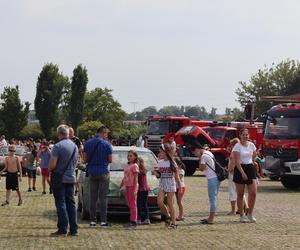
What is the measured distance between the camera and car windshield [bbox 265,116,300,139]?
26484mm

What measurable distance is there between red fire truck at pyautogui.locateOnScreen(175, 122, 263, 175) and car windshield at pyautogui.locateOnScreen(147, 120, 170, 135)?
5.91m

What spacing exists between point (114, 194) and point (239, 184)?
2608mm

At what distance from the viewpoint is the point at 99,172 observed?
48.2 feet

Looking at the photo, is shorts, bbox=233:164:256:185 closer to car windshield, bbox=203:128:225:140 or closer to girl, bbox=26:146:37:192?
girl, bbox=26:146:37:192

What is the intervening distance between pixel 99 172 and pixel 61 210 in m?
1.84

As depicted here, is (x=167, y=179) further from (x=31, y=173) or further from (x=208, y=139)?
(x=208, y=139)

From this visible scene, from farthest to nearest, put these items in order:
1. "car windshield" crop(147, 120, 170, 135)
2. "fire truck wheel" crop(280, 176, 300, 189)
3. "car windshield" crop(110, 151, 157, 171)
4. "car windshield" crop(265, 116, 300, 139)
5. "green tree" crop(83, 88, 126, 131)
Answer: "green tree" crop(83, 88, 126, 131) < "car windshield" crop(147, 120, 170, 135) < "fire truck wheel" crop(280, 176, 300, 189) < "car windshield" crop(265, 116, 300, 139) < "car windshield" crop(110, 151, 157, 171)

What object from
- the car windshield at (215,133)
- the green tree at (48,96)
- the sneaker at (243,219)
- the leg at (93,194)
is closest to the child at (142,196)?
the leg at (93,194)

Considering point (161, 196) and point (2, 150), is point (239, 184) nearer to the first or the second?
point (161, 196)

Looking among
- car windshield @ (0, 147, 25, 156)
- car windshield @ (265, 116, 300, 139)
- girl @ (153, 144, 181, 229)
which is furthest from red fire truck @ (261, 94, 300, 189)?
car windshield @ (0, 147, 25, 156)

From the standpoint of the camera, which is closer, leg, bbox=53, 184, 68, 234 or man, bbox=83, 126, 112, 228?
leg, bbox=53, 184, 68, 234

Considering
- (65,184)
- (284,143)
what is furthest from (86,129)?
(65,184)

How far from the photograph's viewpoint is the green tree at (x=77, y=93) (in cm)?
9031

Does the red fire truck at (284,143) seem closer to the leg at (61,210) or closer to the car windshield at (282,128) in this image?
the car windshield at (282,128)
